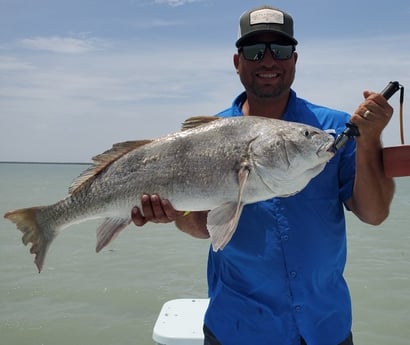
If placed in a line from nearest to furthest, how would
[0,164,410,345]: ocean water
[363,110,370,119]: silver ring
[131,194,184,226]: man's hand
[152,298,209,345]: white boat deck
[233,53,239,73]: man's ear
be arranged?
[363,110,370,119]: silver ring → [131,194,184,226]: man's hand → [233,53,239,73]: man's ear → [152,298,209,345]: white boat deck → [0,164,410,345]: ocean water

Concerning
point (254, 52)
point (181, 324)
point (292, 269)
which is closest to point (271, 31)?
point (254, 52)

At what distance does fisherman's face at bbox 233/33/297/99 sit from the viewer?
3475mm

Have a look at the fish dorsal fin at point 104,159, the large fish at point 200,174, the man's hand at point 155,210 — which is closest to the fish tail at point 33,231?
the large fish at point 200,174

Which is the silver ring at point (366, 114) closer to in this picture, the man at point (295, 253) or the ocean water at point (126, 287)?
the man at point (295, 253)

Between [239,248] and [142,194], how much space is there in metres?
0.77

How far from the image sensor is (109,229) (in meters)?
3.61

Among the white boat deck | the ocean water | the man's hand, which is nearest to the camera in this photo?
the man's hand

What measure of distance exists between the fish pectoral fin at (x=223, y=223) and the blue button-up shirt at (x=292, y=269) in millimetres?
273

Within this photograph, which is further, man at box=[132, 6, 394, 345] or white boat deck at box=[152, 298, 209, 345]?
white boat deck at box=[152, 298, 209, 345]

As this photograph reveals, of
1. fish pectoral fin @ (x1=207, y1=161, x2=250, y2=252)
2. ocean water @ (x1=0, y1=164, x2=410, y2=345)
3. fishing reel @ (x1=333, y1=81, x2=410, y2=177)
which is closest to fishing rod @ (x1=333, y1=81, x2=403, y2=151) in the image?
fishing reel @ (x1=333, y1=81, x2=410, y2=177)

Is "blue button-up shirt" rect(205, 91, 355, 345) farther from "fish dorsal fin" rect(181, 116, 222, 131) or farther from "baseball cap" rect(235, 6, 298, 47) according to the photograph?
"baseball cap" rect(235, 6, 298, 47)

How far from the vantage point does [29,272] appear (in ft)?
42.1

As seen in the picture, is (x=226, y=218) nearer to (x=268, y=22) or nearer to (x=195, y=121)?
(x=195, y=121)

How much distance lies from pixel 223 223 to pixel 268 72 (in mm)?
1184
